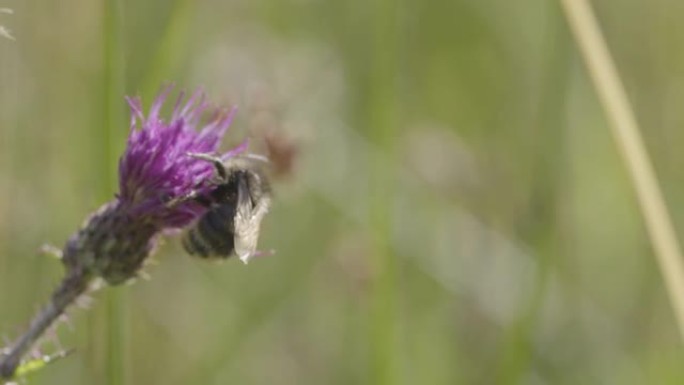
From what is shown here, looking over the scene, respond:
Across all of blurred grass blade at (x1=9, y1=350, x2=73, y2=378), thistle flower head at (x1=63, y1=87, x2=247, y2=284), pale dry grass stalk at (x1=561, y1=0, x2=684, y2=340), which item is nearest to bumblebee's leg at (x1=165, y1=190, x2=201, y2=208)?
thistle flower head at (x1=63, y1=87, x2=247, y2=284)

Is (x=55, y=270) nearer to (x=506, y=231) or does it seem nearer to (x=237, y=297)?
(x=237, y=297)

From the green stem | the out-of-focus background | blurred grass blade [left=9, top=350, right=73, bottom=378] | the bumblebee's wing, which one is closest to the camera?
blurred grass blade [left=9, top=350, right=73, bottom=378]

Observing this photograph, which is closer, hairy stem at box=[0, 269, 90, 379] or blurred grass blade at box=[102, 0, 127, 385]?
hairy stem at box=[0, 269, 90, 379]

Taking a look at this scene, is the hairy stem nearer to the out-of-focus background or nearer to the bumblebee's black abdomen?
the bumblebee's black abdomen

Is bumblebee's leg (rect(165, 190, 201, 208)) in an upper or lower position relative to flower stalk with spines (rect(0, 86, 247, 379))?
lower

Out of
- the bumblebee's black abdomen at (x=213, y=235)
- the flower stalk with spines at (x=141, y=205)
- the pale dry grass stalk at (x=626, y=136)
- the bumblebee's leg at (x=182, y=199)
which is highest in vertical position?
the flower stalk with spines at (x=141, y=205)

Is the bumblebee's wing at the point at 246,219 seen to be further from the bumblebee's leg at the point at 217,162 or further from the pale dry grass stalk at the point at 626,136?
the pale dry grass stalk at the point at 626,136

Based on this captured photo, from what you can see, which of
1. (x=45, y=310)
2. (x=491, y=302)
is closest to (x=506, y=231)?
(x=491, y=302)

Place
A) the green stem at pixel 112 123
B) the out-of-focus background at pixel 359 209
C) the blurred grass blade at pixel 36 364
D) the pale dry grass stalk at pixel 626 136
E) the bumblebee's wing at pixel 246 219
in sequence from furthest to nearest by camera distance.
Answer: the out-of-focus background at pixel 359 209 < the pale dry grass stalk at pixel 626 136 < the green stem at pixel 112 123 < the bumblebee's wing at pixel 246 219 < the blurred grass blade at pixel 36 364

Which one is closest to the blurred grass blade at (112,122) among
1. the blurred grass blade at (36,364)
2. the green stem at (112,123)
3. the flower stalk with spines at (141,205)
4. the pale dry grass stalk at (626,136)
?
the green stem at (112,123)

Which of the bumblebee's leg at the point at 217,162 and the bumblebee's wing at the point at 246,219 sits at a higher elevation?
the bumblebee's leg at the point at 217,162

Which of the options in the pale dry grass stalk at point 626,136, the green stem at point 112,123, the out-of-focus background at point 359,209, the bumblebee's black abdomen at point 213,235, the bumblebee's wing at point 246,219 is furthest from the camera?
the out-of-focus background at point 359,209
